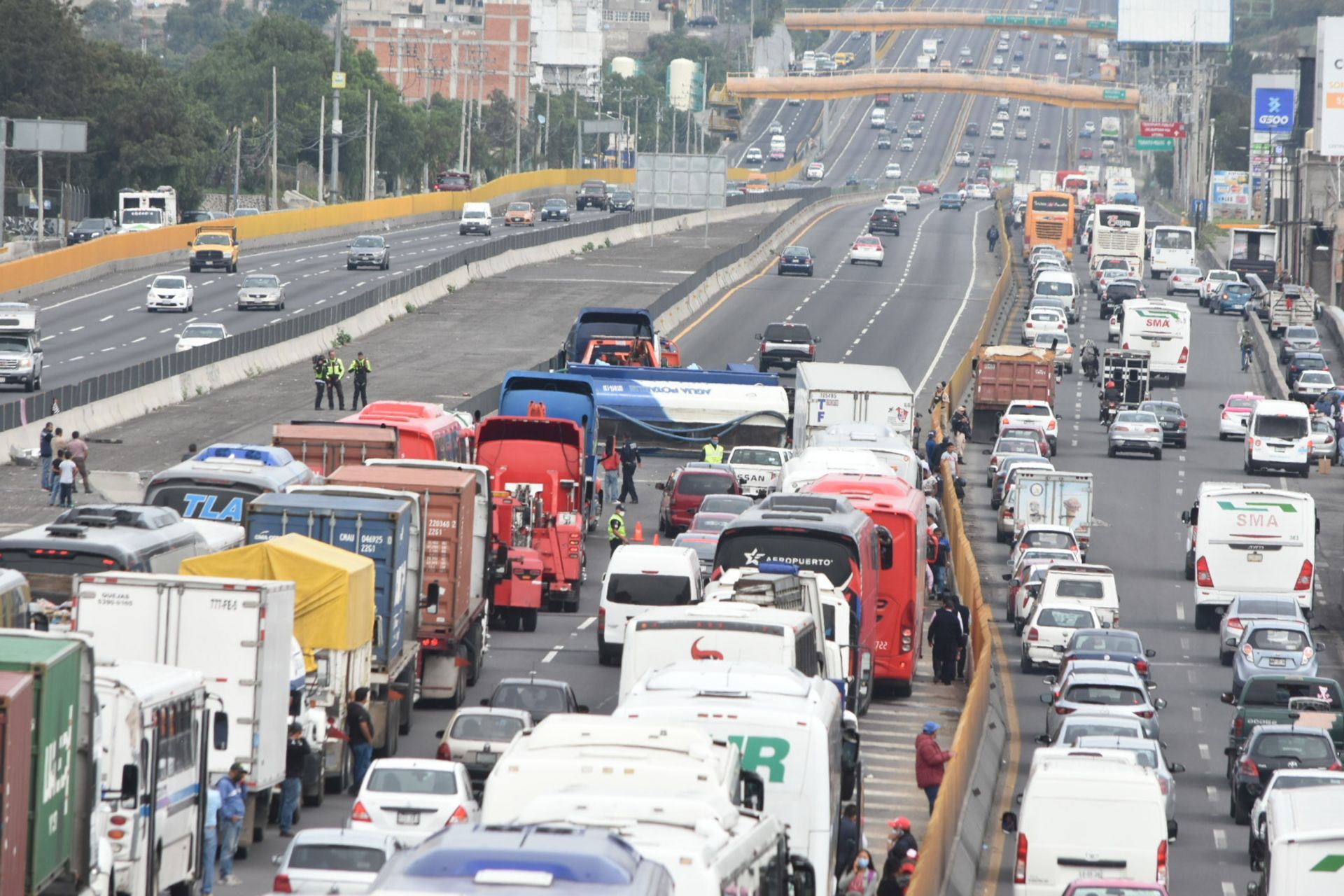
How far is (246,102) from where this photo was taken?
6275 inches

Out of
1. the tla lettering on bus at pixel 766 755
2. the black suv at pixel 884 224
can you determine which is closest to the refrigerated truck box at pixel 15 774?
the tla lettering on bus at pixel 766 755

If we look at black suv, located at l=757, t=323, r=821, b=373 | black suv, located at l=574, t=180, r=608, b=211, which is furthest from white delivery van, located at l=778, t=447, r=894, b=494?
black suv, located at l=574, t=180, r=608, b=211

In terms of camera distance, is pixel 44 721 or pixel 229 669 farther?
pixel 229 669

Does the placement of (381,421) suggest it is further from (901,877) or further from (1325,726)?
(901,877)

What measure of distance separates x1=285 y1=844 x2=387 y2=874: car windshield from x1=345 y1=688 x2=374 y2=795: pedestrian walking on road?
5.78 m

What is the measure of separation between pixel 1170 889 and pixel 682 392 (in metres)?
30.6

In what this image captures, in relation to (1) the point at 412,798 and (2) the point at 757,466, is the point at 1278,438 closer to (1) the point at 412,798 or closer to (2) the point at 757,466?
(2) the point at 757,466

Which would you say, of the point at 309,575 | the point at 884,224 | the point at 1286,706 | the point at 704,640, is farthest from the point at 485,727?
the point at 884,224

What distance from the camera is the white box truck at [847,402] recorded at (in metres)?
49.3

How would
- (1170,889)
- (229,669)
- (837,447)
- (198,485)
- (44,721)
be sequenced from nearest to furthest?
(44,721), (229,669), (1170,889), (198,485), (837,447)

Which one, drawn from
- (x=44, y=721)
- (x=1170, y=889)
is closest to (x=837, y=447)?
(x=1170, y=889)

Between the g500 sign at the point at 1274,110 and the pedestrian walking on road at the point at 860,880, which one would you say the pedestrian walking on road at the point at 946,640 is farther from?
the g500 sign at the point at 1274,110

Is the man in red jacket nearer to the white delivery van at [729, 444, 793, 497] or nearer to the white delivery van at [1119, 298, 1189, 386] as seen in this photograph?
the white delivery van at [729, 444, 793, 497]

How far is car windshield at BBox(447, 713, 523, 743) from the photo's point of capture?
2356 cm
